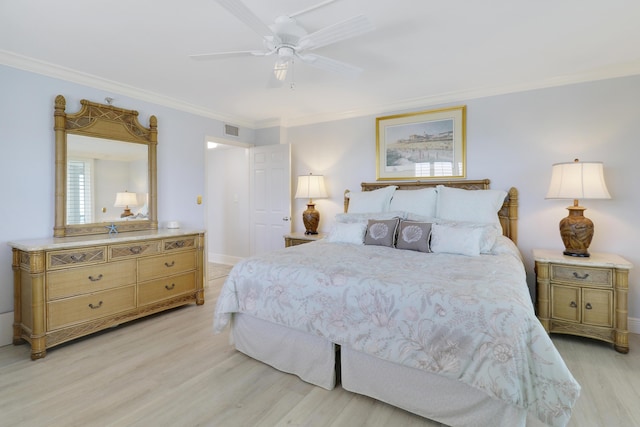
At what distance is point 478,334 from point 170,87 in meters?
3.66

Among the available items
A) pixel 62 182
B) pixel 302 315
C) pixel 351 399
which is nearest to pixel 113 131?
pixel 62 182

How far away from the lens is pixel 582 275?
2.60m

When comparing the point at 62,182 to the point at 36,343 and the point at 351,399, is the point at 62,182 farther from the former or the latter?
the point at 351,399

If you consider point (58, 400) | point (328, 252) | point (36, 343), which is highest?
point (328, 252)

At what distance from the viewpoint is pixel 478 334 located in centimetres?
146

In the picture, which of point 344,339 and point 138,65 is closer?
point 344,339

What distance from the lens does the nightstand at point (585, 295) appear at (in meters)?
2.48

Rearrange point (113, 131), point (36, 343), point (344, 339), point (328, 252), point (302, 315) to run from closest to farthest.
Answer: point (344, 339), point (302, 315), point (36, 343), point (328, 252), point (113, 131)

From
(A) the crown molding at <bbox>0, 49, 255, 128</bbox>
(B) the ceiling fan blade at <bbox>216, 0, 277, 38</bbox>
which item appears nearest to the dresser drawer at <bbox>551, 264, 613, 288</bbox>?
(B) the ceiling fan blade at <bbox>216, 0, 277, 38</bbox>

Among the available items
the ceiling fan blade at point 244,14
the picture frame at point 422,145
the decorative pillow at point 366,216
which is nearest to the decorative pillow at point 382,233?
the decorative pillow at point 366,216

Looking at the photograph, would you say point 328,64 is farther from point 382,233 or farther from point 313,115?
point 313,115

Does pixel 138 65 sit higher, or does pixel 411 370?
pixel 138 65

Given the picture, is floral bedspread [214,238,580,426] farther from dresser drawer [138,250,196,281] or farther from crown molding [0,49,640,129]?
crown molding [0,49,640,129]

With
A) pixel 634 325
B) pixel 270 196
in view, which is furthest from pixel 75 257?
pixel 634 325
